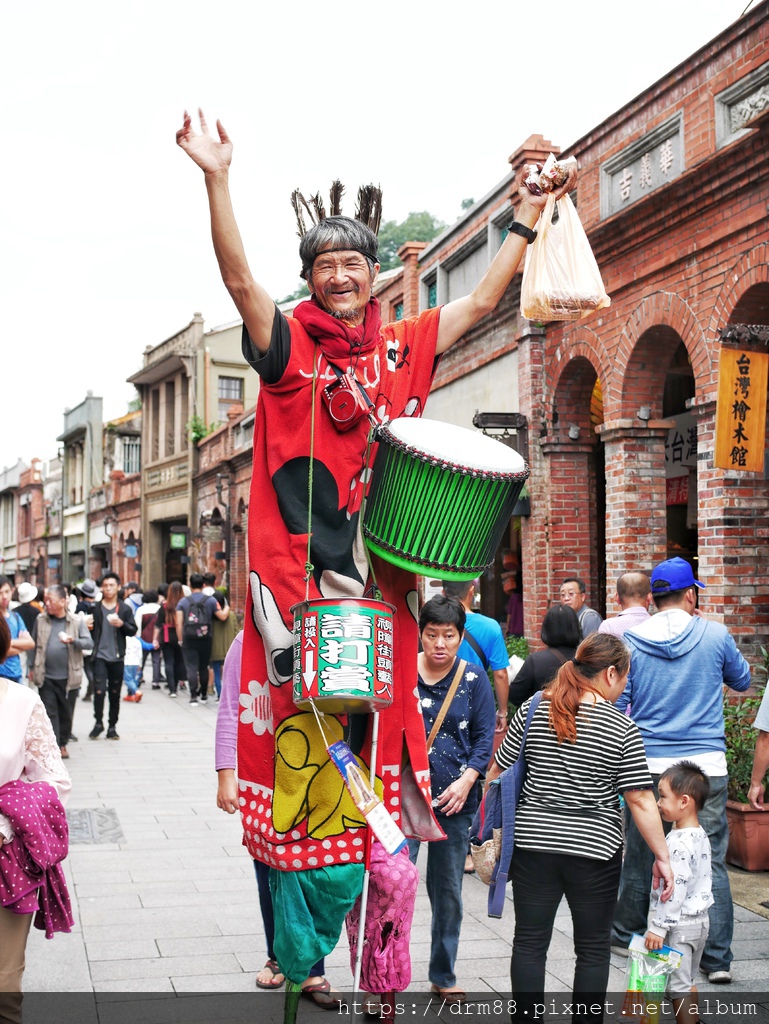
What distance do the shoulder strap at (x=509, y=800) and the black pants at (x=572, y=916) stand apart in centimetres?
4

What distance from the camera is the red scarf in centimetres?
299

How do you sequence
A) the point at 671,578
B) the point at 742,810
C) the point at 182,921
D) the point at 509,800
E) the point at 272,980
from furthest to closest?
the point at 742,810 → the point at 182,921 → the point at 671,578 → the point at 272,980 → the point at 509,800

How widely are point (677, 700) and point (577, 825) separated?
1602 millimetres

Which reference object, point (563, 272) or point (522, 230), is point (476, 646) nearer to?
point (563, 272)

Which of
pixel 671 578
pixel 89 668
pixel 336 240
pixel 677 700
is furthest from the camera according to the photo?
pixel 89 668

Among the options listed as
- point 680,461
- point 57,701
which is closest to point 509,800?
point 680,461

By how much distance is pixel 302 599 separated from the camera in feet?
9.50

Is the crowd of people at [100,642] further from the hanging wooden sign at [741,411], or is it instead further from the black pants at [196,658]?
the hanging wooden sign at [741,411]

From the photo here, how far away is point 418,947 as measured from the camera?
5.45 metres

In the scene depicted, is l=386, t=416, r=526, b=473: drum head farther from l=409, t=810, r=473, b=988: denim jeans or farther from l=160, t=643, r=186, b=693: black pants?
l=160, t=643, r=186, b=693: black pants

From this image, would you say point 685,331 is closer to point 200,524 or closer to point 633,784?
point 633,784

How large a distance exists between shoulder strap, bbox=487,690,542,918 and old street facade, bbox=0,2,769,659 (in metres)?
4.96

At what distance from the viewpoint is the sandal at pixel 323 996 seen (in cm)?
459

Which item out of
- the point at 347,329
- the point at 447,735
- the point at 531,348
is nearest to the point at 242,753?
the point at 347,329
